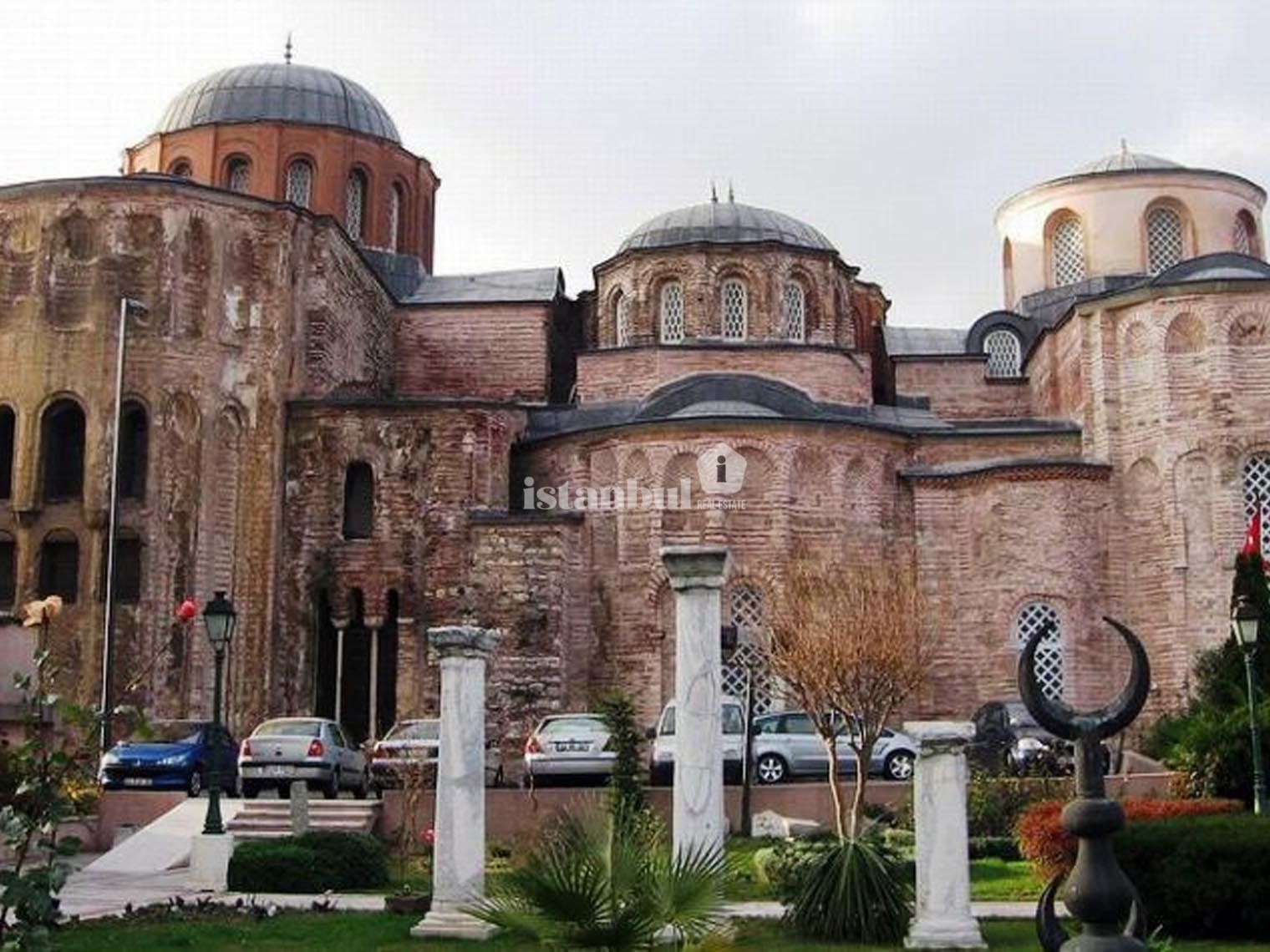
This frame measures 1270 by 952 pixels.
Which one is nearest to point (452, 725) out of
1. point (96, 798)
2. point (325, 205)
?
point (96, 798)

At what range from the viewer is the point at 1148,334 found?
94.9 ft

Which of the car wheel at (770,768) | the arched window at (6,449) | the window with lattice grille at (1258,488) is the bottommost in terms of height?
the car wheel at (770,768)

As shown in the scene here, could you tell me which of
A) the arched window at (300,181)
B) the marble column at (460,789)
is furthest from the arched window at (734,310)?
the marble column at (460,789)

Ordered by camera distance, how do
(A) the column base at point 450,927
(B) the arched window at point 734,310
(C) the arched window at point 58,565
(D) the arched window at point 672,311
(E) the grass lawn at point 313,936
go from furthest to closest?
1. (D) the arched window at point 672,311
2. (B) the arched window at point 734,310
3. (C) the arched window at point 58,565
4. (A) the column base at point 450,927
5. (E) the grass lawn at point 313,936

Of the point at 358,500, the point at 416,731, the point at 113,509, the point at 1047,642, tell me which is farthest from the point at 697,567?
the point at 358,500

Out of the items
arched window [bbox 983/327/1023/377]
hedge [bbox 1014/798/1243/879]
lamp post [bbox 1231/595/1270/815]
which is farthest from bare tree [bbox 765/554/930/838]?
arched window [bbox 983/327/1023/377]

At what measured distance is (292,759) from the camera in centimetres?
2192

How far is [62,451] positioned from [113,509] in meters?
2.30

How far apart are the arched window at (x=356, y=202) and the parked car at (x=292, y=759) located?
17.3 m

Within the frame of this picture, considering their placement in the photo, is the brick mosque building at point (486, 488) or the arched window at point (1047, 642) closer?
the brick mosque building at point (486, 488)

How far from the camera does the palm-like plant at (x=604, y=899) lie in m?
7.67

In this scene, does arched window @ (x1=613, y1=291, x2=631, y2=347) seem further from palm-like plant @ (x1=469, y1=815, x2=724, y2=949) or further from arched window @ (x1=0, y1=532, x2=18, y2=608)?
palm-like plant @ (x1=469, y1=815, x2=724, y2=949)

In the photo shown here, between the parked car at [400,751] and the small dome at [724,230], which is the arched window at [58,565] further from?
the small dome at [724,230]

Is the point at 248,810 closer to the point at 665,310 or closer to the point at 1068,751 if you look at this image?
the point at 1068,751
